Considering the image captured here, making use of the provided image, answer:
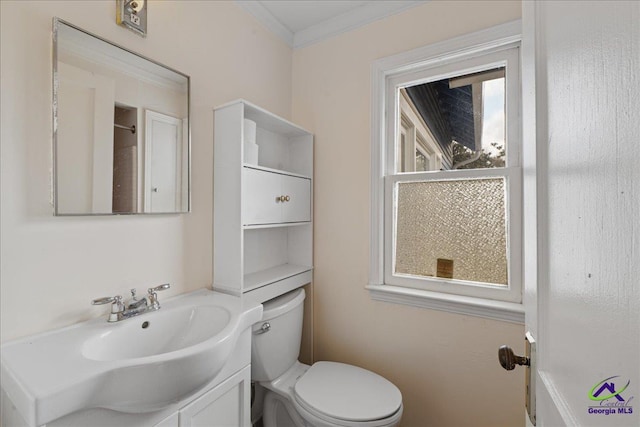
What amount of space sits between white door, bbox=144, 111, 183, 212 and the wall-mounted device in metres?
0.31

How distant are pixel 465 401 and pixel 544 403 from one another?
1.08m

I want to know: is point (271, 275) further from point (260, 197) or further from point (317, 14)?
point (317, 14)

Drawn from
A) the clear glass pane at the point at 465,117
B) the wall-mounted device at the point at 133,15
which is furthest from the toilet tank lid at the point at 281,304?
the wall-mounted device at the point at 133,15

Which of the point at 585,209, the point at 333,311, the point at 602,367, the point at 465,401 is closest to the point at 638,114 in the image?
the point at 585,209

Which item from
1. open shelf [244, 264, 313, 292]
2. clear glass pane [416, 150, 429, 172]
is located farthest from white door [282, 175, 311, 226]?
clear glass pane [416, 150, 429, 172]

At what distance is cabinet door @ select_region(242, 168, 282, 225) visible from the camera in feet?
4.39

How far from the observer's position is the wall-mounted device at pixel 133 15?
3.46ft

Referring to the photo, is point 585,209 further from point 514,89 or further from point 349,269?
point 349,269

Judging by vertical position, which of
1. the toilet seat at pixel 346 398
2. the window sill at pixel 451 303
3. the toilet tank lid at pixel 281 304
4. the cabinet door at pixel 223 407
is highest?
the window sill at pixel 451 303

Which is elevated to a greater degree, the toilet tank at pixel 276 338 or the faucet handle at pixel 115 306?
the faucet handle at pixel 115 306

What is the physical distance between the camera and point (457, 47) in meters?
1.42

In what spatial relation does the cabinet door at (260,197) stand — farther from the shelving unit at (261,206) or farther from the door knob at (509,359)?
the door knob at (509,359)

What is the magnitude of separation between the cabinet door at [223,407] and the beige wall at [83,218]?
47 centimetres

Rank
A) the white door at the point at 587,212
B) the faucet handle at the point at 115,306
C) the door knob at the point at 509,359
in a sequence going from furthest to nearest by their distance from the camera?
the faucet handle at the point at 115,306, the door knob at the point at 509,359, the white door at the point at 587,212
